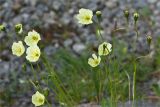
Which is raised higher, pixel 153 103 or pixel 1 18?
pixel 1 18

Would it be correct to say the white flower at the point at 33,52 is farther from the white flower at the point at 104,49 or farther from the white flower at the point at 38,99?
the white flower at the point at 104,49

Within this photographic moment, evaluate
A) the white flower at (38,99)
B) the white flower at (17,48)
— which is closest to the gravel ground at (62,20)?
the white flower at (17,48)

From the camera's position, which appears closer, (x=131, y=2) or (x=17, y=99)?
(x=17, y=99)

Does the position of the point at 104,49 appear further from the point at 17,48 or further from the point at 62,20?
the point at 62,20

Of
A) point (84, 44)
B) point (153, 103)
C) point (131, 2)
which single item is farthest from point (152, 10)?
point (153, 103)

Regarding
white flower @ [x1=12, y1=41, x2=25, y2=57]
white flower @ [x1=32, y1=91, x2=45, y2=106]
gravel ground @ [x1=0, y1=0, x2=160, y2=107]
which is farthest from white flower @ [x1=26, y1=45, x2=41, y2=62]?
gravel ground @ [x1=0, y1=0, x2=160, y2=107]

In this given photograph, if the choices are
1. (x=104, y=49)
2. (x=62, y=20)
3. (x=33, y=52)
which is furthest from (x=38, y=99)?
(x=62, y=20)

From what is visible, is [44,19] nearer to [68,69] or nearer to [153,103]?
[68,69]

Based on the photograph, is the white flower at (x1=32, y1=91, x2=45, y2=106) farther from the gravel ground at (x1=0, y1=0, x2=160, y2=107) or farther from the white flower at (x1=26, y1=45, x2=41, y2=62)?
the gravel ground at (x1=0, y1=0, x2=160, y2=107)
